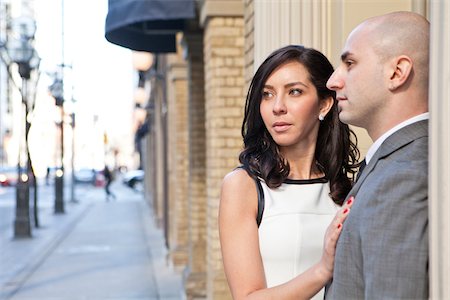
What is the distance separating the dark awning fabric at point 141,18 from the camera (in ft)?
24.1

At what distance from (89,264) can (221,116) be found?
729cm

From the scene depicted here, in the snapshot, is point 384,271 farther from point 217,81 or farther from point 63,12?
point 63,12

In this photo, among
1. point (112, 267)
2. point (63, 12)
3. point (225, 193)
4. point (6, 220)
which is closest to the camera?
point (225, 193)

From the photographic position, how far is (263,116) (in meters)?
2.51

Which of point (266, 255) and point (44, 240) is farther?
point (44, 240)

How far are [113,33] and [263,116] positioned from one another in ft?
20.3

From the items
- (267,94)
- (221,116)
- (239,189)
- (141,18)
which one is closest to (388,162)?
(239,189)

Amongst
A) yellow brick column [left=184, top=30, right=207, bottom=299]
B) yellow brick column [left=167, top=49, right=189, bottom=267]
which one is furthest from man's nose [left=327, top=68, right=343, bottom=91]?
yellow brick column [left=167, top=49, right=189, bottom=267]

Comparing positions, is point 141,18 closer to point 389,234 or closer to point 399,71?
point 399,71

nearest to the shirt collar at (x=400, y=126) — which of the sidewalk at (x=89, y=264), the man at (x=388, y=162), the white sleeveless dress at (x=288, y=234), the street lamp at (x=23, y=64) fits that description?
the man at (x=388, y=162)

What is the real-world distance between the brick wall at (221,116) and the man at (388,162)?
5.46m

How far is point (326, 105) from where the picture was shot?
2.62 meters

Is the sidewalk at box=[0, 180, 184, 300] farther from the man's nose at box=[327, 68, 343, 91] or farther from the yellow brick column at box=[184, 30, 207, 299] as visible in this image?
the man's nose at box=[327, 68, 343, 91]
